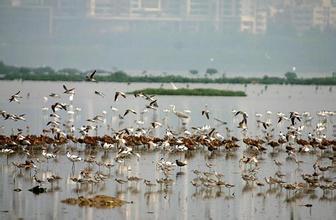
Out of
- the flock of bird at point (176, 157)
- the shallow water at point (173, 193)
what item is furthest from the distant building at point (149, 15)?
the flock of bird at point (176, 157)

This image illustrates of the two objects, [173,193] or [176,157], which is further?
[176,157]

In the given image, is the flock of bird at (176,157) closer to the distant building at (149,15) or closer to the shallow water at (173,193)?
the shallow water at (173,193)

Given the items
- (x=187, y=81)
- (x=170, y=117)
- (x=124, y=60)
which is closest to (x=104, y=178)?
(x=170, y=117)

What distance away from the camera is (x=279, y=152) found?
73.4ft

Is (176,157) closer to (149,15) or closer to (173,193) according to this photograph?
(173,193)

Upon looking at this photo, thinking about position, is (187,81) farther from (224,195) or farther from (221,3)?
(221,3)

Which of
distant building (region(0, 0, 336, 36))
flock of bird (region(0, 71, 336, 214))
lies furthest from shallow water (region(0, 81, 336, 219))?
distant building (region(0, 0, 336, 36))

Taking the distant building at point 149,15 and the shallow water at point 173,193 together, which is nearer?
the shallow water at point 173,193

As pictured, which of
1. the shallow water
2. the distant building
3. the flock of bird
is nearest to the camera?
the shallow water

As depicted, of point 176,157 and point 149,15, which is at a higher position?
point 149,15

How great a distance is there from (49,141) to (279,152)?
3974 mm

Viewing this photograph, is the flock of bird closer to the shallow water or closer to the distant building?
the shallow water

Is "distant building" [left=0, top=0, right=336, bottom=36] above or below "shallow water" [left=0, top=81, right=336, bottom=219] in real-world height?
above

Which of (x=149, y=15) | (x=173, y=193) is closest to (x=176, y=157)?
(x=173, y=193)
